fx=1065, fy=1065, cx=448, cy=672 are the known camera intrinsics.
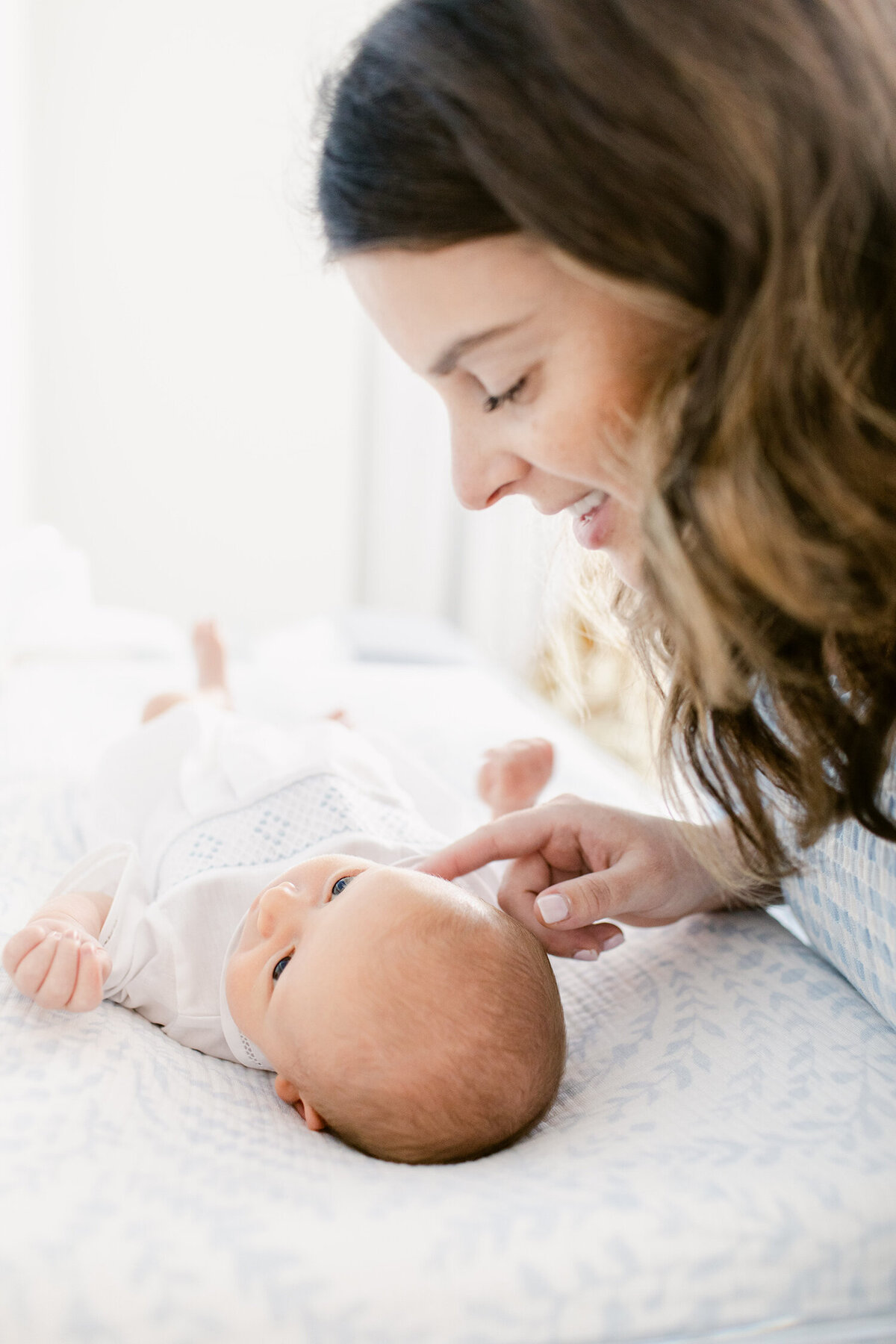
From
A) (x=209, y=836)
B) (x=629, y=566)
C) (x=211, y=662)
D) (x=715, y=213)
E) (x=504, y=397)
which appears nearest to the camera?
(x=715, y=213)

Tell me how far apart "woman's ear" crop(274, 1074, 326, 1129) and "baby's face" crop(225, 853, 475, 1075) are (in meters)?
0.01

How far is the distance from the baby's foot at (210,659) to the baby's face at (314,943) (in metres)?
0.82

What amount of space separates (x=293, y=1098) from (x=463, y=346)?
1.95 feet

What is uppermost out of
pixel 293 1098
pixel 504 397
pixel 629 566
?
pixel 504 397

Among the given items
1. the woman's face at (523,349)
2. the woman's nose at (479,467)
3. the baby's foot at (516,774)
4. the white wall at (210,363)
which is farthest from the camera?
the white wall at (210,363)

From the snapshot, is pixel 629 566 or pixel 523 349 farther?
pixel 629 566

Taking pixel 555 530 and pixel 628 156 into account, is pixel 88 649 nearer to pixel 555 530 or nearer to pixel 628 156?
pixel 555 530

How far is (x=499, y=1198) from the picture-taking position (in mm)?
646

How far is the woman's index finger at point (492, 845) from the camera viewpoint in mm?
981

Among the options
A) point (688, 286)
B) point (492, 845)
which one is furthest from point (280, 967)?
point (688, 286)

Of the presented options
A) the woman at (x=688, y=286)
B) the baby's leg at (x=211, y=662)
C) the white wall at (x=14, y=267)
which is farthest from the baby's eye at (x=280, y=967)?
the white wall at (x=14, y=267)

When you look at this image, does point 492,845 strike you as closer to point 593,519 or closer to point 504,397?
point 593,519

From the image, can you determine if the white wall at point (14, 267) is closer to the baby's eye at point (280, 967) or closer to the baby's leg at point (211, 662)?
the baby's leg at point (211, 662)

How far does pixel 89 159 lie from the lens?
3.45 metres
